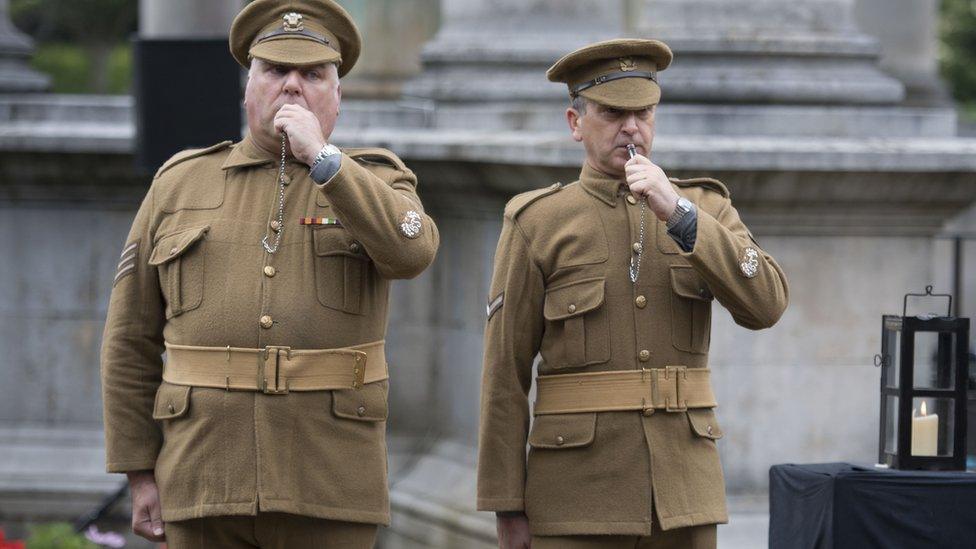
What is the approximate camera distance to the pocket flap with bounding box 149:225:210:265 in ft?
17.3

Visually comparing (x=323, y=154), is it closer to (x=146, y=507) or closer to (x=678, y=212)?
(x=678, y=212)

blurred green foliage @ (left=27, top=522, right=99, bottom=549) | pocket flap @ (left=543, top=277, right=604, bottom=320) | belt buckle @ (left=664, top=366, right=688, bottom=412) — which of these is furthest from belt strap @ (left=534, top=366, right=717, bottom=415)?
blurred green foliage @ (left=27, top=522, right=99, bottom=549)

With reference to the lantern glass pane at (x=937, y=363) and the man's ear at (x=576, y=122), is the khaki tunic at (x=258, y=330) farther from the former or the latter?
the lantern glass pane at (x=937, y=363)

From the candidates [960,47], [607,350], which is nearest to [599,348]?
[607,350]

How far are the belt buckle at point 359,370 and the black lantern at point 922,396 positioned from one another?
4.52ft

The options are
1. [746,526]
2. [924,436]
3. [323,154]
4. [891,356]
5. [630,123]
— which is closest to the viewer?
[323,154]

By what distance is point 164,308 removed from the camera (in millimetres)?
5438

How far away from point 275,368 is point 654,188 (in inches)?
39.7

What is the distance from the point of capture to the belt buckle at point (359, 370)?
5242mm

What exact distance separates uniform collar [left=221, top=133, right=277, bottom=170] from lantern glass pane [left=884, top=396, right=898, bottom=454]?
5.63 feet

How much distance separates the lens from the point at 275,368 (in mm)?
5199

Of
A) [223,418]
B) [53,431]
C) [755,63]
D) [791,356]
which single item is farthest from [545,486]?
[53,431]

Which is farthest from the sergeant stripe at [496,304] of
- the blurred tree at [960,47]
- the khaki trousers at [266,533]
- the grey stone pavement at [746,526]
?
the blurred tree at [960,47]

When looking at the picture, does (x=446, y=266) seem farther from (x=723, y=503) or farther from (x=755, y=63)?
(x=723, y=503)
